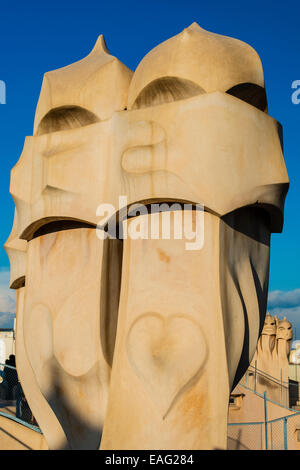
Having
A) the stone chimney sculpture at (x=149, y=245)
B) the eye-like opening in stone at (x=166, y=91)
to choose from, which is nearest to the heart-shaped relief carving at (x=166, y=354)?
the stone chimney sculpture at (x=149, y=245)

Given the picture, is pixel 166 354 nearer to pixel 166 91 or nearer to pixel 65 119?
pixel 166 91

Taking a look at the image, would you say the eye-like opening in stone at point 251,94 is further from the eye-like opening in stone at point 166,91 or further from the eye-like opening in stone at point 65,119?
the eye-like opening in stone at point 65,119

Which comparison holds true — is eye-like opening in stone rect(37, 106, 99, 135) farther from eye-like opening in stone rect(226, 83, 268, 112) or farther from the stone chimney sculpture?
eye-like opening in stone rect(226, 83, 268, 112)

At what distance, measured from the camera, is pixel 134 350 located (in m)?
4.55

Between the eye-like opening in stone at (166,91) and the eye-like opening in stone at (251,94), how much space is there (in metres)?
0.37

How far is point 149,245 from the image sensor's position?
4.73m

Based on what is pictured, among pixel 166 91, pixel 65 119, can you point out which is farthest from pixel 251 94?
pixel 65 119

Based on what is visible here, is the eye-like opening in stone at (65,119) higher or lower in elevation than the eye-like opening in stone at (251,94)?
lower

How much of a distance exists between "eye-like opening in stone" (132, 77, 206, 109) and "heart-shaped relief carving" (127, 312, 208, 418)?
2120 millimetres

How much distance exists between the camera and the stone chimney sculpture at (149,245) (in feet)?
14.6

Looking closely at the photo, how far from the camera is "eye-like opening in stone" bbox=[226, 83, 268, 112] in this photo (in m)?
4.97

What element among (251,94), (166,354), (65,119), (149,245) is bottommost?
(166,354)

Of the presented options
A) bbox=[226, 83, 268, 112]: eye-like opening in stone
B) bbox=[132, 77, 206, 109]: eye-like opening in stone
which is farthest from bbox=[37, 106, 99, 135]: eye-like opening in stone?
bbox=[226, 83, 268, 112]: eye-like opening in stone

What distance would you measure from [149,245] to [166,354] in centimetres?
101
